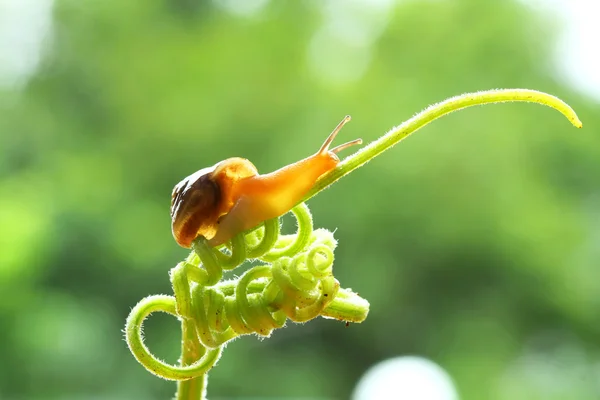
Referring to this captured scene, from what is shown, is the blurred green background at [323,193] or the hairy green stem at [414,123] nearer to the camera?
the hairy green stem at [414,123]

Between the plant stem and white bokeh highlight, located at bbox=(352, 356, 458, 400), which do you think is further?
white bokeh highlight, located at bbox=(352, 356, 458, 400)

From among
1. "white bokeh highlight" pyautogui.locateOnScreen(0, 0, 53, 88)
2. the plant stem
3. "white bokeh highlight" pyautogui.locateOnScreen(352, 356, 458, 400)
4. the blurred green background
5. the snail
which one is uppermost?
"white bokeh highlight" pyautogui.locateOnScreen(0, 0, 53, 88)

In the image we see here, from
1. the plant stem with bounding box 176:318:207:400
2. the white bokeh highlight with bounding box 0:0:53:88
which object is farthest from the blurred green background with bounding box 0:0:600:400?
the plant stem with bounding box 176:318:207:400

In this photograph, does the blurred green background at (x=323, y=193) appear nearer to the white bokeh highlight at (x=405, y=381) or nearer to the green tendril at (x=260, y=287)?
the white bokeh highlight at (x=405, y=381)

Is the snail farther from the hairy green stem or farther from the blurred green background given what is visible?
the blurred green background

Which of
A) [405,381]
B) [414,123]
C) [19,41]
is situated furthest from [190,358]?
[19,41]

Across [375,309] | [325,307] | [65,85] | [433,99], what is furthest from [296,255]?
[65,85]

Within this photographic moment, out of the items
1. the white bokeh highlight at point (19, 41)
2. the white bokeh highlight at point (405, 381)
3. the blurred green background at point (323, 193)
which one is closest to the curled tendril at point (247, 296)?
the white bokeh highlight at point (405, 381)

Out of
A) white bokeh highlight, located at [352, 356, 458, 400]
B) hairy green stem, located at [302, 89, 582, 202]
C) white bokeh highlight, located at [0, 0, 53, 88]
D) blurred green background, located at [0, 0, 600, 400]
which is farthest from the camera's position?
white bokeh highlight, located at [0, 0, 53, 88]
